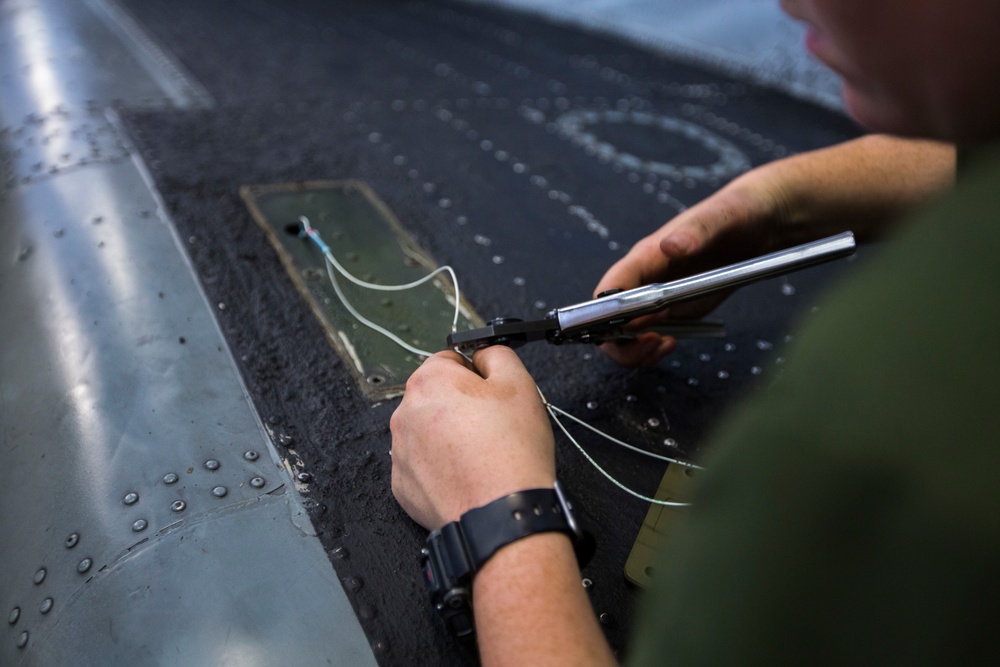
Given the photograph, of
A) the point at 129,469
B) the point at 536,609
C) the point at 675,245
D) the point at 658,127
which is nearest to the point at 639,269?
the point at 675,245

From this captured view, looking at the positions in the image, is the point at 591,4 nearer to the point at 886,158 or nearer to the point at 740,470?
the point at 886,158

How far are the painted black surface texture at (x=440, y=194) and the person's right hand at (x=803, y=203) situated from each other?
0.12 meters

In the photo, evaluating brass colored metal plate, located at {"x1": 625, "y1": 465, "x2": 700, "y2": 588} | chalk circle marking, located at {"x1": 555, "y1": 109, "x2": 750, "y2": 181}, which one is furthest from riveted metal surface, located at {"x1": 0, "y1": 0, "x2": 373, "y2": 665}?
chalk circle marking, located at {"x1": 555, "y1": 109, "x2": 750, "y2": 181}

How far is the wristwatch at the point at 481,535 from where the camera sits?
488 millimetres

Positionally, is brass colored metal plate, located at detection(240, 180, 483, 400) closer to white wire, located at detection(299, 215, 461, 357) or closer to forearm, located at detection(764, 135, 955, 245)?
white wire, located at detection(299, 215, 461, 357)

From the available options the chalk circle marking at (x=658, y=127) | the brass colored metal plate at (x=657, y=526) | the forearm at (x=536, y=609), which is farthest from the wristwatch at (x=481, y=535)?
the chalk circle marking at (x=658, y=127)

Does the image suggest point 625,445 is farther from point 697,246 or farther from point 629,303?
point 697,246

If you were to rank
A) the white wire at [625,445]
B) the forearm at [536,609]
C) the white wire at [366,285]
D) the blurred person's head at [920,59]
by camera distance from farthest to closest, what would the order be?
the white wire at [366,285] < the white wire at [625,445] < the forearm at [536,609] < the blurred person's head at [920,59]

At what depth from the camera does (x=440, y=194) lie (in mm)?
1176

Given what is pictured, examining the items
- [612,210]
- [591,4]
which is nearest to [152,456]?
[612,210]

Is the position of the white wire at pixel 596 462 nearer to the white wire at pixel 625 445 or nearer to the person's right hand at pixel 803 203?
the white wire at pixel 625 445

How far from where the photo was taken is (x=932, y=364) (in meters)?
0.27

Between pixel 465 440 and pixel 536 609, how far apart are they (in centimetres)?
15

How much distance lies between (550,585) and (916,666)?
0.24m
